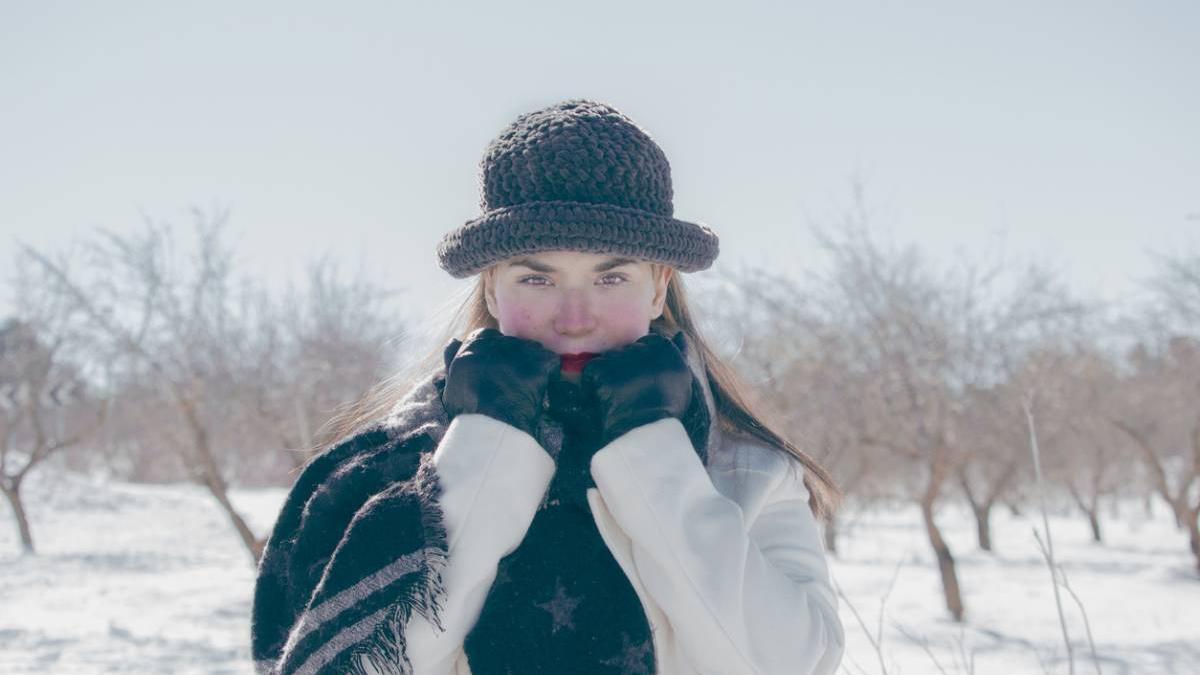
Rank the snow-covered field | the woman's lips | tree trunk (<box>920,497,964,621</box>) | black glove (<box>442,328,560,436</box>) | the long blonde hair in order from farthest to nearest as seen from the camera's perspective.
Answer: tree trunk (<box>920,497,964,621</box>), the snow-covered field, the long blonde hair, the woman's lips, black glove (<box>442,328,560,436</box>)

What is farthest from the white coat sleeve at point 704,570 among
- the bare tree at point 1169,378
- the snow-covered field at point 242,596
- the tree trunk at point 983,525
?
the tree trunk at point 983,525

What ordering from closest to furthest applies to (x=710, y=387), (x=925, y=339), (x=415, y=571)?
1. (x=415, y=571)
2. (x=710, y=387)
3. (x=925, y=339)

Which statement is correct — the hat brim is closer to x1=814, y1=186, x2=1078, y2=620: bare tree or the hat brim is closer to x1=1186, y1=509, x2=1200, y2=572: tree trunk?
x1=814, y1=186, x2=1078, y2=620: bare tree

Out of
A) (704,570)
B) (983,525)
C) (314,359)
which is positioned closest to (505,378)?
(704,570)

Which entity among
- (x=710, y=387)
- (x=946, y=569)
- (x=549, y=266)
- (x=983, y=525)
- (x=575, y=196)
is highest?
(x=575, y=196)

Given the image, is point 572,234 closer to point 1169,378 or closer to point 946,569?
point 946,569

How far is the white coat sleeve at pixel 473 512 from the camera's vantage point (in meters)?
1.49

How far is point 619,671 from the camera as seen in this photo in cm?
151

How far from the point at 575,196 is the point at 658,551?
0.57 metres

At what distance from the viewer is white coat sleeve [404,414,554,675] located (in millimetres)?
1489

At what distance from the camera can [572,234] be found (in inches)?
60.8

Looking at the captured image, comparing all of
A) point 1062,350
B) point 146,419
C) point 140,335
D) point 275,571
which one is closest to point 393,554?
point 275,571

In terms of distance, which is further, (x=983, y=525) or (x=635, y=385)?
(x=983, y=525)

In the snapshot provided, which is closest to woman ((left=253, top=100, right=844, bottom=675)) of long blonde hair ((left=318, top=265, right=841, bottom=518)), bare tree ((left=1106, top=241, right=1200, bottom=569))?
long blonde hair ((left=318, top=265, right=841, bottom=518))
